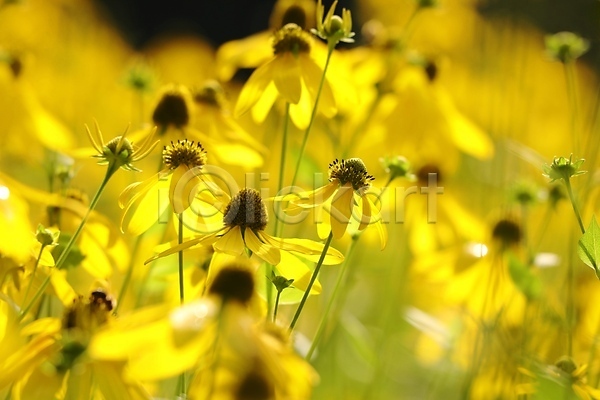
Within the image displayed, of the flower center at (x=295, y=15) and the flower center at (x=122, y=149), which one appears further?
the flower center at (x=295, y=15)

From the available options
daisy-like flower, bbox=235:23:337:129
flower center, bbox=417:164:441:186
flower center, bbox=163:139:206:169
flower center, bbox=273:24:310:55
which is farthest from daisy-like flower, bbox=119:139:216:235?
flower center, bbox=417:164:441:186

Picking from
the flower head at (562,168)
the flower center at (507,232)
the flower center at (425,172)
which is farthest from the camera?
the flower center at (425,172)

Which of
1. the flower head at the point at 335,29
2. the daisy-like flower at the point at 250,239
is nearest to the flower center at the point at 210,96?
the flower head at the point at 335,29

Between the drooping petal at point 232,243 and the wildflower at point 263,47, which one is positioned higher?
the wildflower at point 263,47

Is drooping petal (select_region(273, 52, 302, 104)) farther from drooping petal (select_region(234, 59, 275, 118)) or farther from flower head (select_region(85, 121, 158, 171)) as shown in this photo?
flower head (select_region(85, 121, 158, 171))

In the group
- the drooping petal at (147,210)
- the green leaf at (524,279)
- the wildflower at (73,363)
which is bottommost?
the wildflower at (73,363)

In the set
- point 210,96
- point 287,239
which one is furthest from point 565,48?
point 287,239

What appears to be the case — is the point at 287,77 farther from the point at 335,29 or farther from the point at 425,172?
the point at 425,172

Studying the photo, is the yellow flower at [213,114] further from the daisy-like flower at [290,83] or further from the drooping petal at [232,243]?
the drooping petal at [232,243]

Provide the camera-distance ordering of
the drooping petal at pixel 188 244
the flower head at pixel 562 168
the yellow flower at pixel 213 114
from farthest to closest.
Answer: the yellow flower at pixel 213 114 < the flower head at pixel 562 168 < the drooping petal at pixel 188 244
